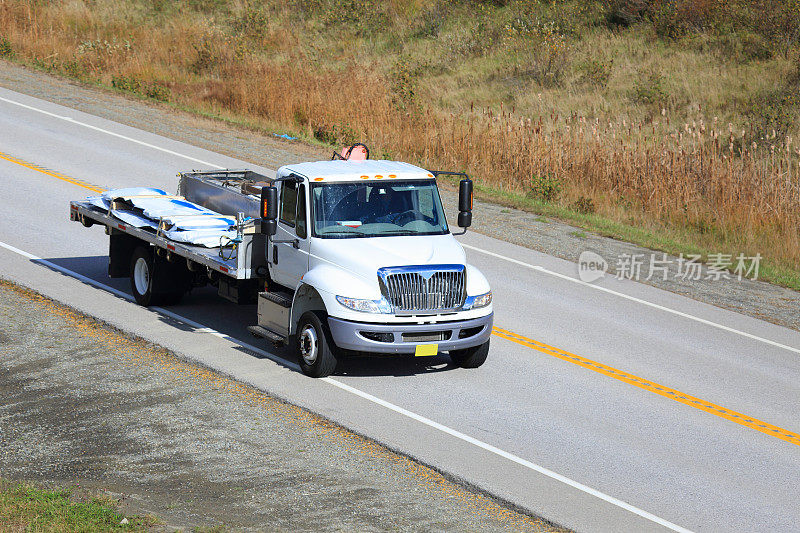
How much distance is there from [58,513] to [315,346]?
437 centimetres

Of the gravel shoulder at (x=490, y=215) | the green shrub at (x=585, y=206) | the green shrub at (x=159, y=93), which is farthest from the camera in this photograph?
the green shrub at (x=159, y=93)

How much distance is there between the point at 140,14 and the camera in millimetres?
45250

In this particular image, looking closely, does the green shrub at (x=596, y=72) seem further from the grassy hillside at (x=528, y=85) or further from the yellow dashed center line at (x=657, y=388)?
the yellow dashed center line at (x=657, y=388)

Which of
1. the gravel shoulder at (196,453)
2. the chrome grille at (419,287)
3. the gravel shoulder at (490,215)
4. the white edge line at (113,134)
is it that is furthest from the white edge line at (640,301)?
the white edge line at (113,134)

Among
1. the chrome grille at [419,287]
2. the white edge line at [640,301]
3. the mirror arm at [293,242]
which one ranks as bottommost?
the white edge line at [640,301]

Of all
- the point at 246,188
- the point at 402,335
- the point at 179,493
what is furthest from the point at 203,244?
the point at 179,493

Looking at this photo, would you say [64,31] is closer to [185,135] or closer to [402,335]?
[185,135]

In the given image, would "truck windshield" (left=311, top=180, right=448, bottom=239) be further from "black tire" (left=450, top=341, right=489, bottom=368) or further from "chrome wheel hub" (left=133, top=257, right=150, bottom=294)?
"chrome wheel hub" (left=133, top=257, right=150, bottom=294)

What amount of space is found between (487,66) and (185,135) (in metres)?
16.3

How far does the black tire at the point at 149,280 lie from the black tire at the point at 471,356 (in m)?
4.25

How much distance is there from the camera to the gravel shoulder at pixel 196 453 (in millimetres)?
8117

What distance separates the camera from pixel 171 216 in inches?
542

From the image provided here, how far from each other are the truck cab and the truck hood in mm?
12

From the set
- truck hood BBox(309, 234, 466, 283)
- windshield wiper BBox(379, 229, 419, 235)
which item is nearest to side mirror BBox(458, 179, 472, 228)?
truck hood BBox(309, 234, 466, 283)
